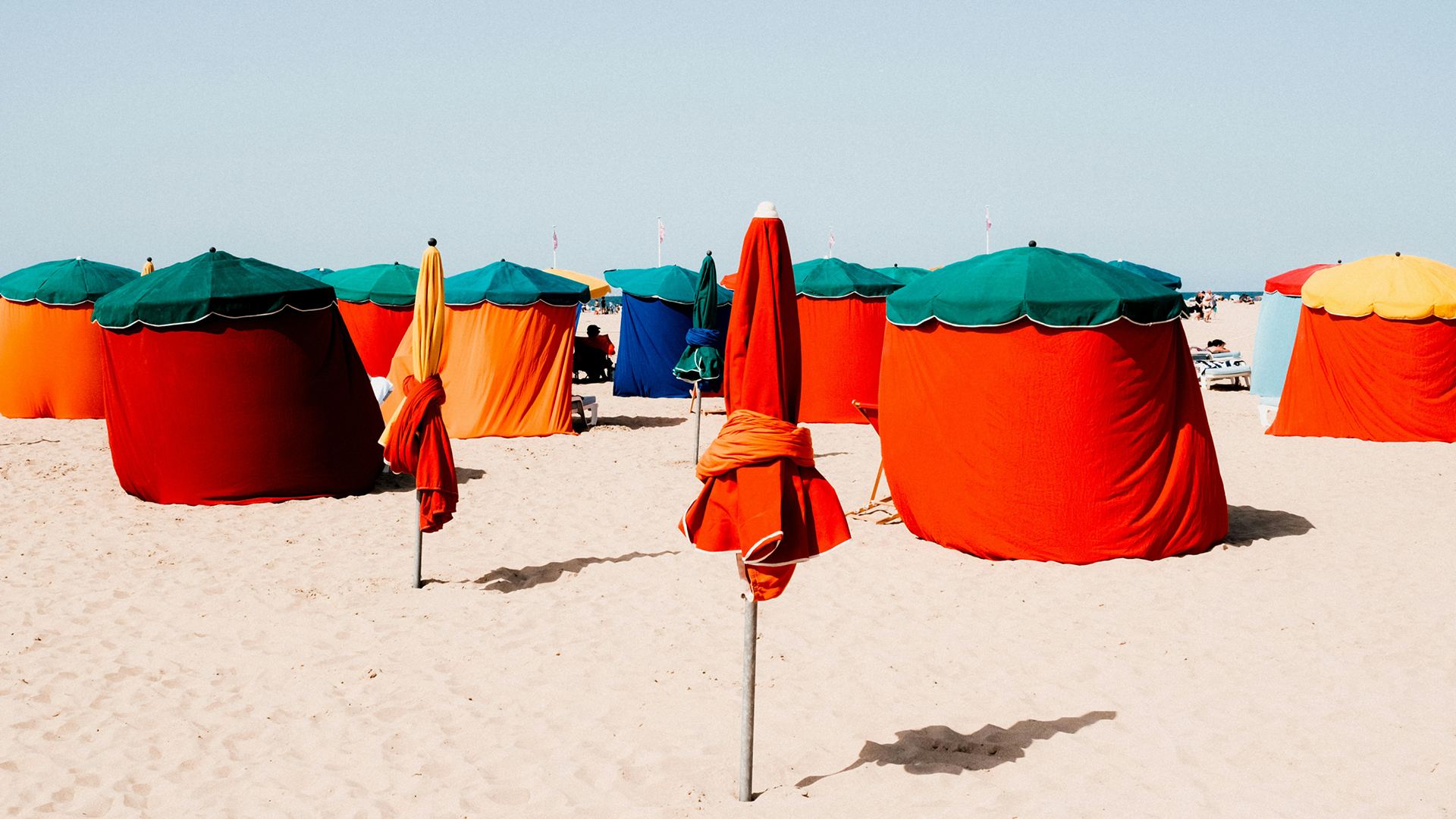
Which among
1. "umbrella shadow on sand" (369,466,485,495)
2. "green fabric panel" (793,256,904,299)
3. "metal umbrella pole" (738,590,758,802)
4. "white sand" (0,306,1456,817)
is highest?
"green fabric panel" (793,256,904,299)

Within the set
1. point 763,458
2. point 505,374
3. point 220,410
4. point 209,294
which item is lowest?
point 505,374

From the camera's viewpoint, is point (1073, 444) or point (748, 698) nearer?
point (748, 698)

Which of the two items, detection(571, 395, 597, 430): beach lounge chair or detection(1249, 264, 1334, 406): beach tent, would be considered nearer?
detection(571, 395, 597, 430): beach lounge chair

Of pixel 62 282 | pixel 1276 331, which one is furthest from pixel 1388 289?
pixel 62 282

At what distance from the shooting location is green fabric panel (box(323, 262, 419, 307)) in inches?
728

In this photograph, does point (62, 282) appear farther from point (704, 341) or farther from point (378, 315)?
point (704, 341)

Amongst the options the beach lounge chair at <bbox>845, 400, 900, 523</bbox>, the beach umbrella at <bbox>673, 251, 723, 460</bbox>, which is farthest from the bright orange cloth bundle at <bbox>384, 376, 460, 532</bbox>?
the beach umbrella at <bbox>673, 251, 723, 460</bbox>

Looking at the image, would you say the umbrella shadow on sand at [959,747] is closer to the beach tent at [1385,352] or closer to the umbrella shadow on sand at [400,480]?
the umbrella shadow on sand at [400,480]

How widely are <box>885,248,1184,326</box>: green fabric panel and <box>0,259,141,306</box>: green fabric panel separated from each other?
13.2m

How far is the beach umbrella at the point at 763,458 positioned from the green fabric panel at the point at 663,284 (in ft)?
48.3

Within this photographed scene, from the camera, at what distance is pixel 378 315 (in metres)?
18.6

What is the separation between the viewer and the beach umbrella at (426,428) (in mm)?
7258

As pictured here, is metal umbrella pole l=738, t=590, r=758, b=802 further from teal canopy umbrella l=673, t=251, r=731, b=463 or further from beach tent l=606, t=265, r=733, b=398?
beach tent l=606, t=265, r=733, b=398

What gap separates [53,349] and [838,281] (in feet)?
39.2
